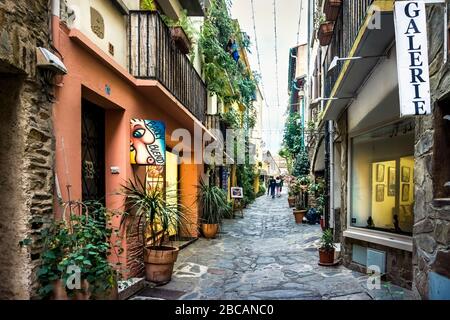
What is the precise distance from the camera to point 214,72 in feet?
39.3

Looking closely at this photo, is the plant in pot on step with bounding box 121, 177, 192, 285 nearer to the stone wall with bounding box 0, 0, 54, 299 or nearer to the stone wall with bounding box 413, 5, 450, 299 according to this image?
the stone wall with bounding box 0, 0, 54, 299

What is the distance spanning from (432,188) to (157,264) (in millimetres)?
4045

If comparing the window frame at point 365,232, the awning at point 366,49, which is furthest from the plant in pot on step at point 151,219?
the awning at point 366,49

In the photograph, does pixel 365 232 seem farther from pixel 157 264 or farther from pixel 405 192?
pixel 157 264

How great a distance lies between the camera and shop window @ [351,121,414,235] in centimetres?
598

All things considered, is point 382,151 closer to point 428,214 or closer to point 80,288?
point 428,214

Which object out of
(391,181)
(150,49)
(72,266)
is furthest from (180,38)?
(72,266)

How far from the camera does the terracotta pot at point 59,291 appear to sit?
344cm

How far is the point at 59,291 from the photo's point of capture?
11.3 feet

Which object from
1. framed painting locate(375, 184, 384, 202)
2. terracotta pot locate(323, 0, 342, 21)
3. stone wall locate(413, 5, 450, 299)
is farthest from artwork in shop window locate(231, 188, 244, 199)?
stone wall locate(413, 5, 450, 299)

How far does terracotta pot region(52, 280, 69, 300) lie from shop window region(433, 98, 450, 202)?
348 cm

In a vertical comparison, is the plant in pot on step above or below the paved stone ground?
above
